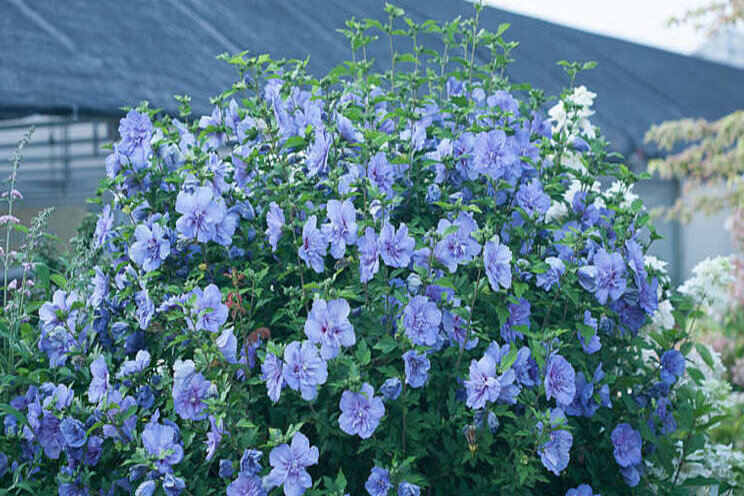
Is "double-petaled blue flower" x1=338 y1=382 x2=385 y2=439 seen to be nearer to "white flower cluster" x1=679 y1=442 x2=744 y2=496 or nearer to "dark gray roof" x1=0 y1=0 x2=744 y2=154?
"white flower cluster" x1=679 y1=442 x2=744 y2=496

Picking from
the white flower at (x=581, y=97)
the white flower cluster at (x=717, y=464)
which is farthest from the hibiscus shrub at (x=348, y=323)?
the white flower cluster at (x=717, y=464)

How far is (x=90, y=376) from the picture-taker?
1.66 meters

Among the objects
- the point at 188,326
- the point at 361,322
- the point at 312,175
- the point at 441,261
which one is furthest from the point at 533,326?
the point at 188,326

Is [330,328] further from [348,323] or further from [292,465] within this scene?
[292,465]

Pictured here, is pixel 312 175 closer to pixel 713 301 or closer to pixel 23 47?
pixel 713 301

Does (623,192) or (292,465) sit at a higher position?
(623,192)

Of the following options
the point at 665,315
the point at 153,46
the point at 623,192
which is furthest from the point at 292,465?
the point at 153,46

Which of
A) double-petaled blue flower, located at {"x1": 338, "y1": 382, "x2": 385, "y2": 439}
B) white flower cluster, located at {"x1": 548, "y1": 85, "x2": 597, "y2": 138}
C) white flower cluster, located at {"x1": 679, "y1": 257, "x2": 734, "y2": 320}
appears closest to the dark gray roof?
white flower cluster, located at {"x1": 548, "y1": 85, "x2": 597, "y2": 138}

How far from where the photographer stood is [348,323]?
1.35 m

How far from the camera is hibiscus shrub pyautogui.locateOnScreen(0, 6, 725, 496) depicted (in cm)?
141

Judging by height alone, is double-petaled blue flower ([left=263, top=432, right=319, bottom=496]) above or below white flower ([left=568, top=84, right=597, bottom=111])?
below

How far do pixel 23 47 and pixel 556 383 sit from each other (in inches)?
127

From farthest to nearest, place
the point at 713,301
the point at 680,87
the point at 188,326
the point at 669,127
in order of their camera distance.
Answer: the point at 680,87, the point at 669,127, the point at 713,301, the point at 188,326

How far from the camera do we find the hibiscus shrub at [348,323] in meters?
1.41
